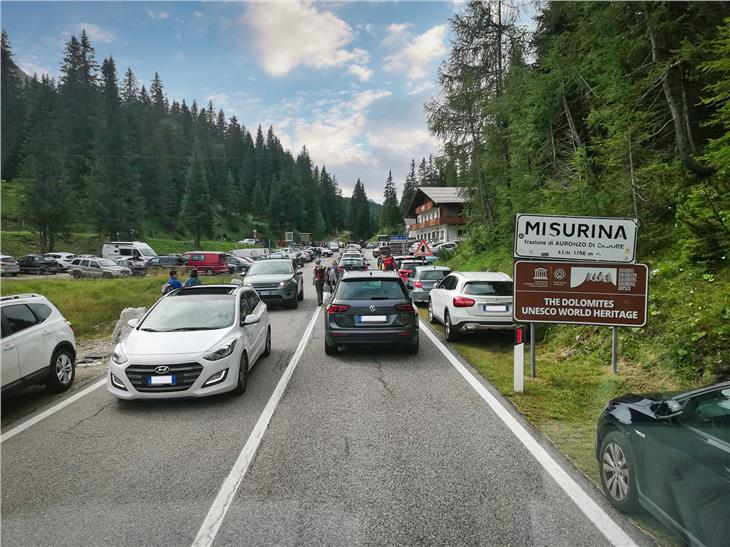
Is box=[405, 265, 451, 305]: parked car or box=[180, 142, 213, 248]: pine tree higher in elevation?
box=[180, 142, 213, 248]: pine tree

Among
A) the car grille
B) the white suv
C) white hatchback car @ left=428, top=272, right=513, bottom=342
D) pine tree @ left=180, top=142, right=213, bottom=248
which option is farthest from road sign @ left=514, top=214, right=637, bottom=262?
pine tree @ left=180, top=142, right=213, bottom=248

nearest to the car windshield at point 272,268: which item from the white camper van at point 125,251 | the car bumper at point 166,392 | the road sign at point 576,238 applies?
the car bumper at point 166,392

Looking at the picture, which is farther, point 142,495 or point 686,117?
point 686,117

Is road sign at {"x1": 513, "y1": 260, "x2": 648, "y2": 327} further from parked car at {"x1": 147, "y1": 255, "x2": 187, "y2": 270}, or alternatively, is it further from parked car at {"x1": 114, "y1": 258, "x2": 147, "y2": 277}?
parked car at {"x1": 147, "y1": 255, "x2": 187, "y2": 270}

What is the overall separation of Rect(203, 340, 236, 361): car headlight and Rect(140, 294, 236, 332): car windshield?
680 mm

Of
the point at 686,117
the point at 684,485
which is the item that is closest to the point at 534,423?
the point at 684,485

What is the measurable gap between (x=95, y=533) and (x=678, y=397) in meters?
4.53

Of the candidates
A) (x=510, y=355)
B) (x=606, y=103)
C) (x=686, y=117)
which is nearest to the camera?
(x=510, y=355)

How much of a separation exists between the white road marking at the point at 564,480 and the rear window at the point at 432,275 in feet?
30.7

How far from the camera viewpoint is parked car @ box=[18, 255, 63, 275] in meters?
35.8

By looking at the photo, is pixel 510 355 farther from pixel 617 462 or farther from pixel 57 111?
pixel 57 111

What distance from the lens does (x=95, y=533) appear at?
3357 mm

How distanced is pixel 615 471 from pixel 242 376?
196 inches

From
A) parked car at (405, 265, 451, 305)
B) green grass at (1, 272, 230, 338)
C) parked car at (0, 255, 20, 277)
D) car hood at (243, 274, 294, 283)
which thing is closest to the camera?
green grass at (1, 272, 230, 338)
